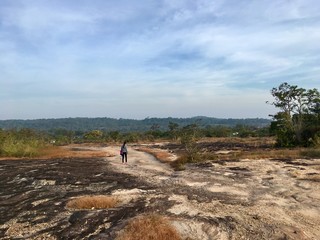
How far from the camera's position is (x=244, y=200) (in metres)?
17.5

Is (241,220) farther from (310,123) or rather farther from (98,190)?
(310,123)


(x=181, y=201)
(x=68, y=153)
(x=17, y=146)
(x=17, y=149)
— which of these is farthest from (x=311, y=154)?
(x=17, y=146)

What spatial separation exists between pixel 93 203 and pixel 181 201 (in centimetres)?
376

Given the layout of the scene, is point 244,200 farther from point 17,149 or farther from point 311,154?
point 17,149

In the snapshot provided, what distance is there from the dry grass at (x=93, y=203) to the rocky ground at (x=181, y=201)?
15.0 inches

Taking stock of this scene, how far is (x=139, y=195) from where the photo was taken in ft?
59.6

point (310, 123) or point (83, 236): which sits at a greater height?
point (310, 123)

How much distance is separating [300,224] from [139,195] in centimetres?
731

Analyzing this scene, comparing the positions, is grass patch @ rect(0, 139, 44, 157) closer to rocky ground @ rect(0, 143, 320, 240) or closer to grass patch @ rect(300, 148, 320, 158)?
rocky ground @ rect(0, 143, 320, 240)

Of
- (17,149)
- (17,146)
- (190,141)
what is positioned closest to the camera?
(190,141)

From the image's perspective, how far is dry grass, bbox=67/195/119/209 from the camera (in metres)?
16.4

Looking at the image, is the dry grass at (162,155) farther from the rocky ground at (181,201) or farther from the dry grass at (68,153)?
the rocky ground at (181,201)

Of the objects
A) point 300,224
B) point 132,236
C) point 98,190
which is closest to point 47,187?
point 98,190

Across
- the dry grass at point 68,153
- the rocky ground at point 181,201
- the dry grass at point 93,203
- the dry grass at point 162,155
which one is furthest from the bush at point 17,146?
the dry grass at point 93,203
